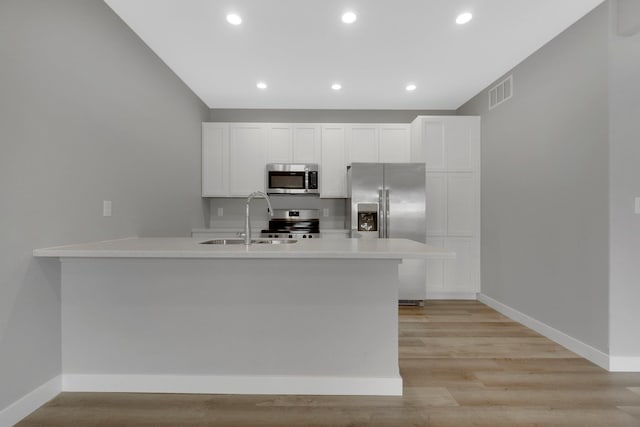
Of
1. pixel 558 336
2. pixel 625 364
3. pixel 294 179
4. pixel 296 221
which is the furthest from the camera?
pixel 296 221

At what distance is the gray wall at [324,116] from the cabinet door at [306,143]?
0.28m

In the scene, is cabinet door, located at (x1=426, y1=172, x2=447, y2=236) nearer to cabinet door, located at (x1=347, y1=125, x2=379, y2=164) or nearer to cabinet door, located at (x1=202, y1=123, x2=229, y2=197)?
cabinet door, located at (x1=347, y1=125, x2=379, y2=164)

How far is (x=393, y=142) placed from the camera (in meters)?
4.68

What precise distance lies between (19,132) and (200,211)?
2.84 metres

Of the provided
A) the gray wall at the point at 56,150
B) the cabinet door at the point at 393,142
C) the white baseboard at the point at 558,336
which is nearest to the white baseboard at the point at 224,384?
the gray wall at the point at 56,150

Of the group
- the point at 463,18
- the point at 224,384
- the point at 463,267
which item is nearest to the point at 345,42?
the point at 463,18

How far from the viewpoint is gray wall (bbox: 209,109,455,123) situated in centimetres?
488

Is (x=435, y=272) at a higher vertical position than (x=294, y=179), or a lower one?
lower

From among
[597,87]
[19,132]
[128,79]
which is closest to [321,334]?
[19,132]

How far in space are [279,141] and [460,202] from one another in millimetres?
2582

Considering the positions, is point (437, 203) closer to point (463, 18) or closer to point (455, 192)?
point (455, 192)

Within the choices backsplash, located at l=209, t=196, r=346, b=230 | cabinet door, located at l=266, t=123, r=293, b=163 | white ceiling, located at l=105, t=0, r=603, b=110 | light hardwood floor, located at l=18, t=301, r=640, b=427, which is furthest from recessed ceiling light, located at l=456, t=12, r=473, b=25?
backsplash, located at l=209, t=196, r=346, b=230

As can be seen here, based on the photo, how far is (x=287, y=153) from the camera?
4.67 metres

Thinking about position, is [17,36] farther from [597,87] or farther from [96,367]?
[597,87]
